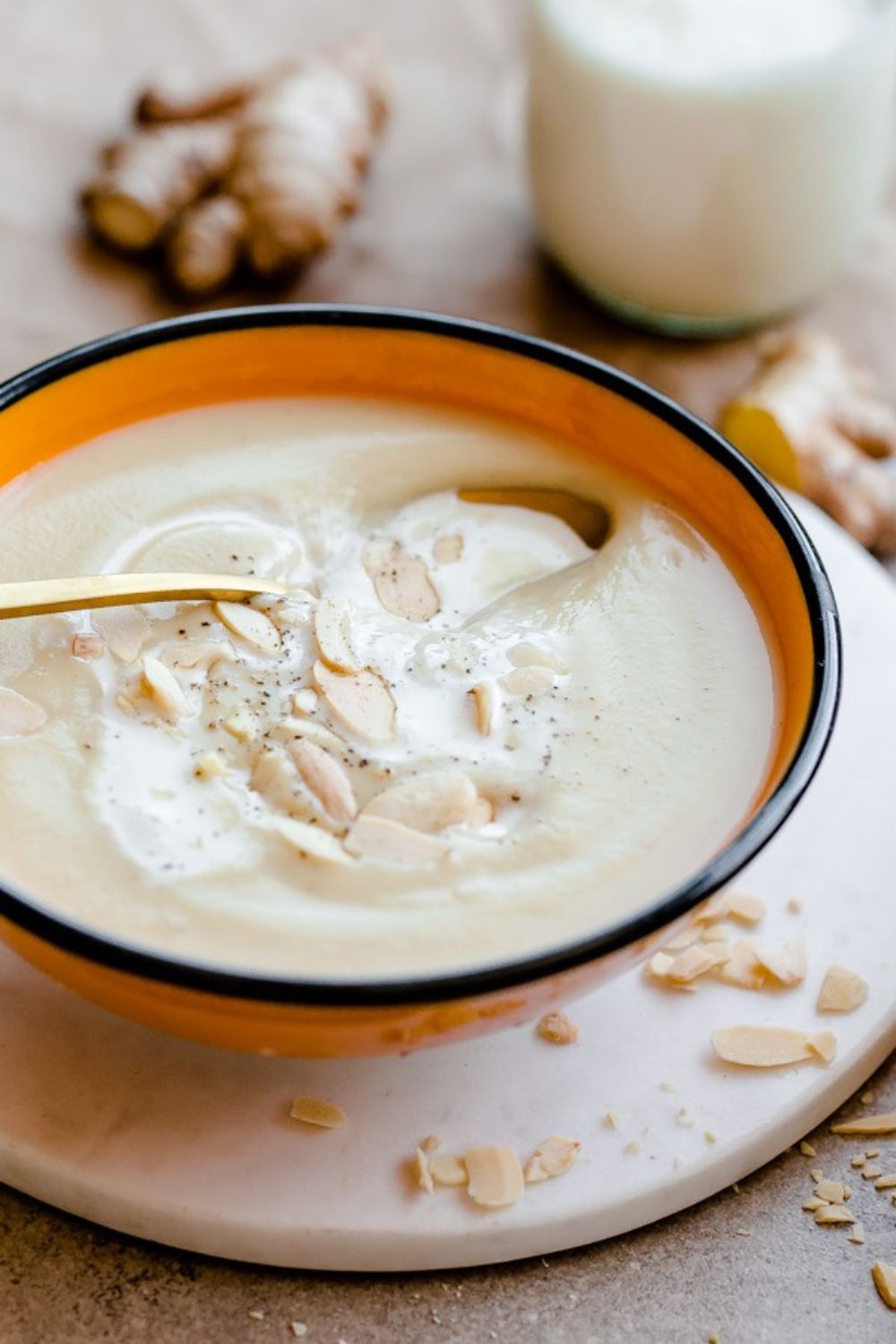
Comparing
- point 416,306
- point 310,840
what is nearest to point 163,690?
point 310,840

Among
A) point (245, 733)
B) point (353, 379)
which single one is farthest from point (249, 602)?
point (353, 379)

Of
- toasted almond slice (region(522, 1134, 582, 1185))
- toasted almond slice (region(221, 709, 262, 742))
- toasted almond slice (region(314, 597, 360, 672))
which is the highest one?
toasted almond slice (region(314, 597, 360, 672))

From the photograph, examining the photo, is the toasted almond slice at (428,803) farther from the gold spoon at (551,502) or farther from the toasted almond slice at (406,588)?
the gold spoon at (551,502)

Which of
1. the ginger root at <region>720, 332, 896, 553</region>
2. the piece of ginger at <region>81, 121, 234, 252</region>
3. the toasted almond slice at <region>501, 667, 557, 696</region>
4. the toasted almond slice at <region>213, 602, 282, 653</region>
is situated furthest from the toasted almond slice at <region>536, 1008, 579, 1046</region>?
the piece of ginger at <region>81, 121, 234, 252</region>

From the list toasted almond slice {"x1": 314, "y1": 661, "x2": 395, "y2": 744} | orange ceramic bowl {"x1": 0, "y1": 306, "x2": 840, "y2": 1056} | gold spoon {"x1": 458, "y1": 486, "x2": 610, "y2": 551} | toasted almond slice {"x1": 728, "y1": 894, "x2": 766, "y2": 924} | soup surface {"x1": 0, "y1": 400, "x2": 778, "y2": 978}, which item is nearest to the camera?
orange ceramic bowl {"x1": 0, "y1": 306, "x2": 840, "y2": 1056}

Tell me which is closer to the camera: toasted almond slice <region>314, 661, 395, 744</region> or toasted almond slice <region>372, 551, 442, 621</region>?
toasted almond slice <region>314, 661, 395, 744</region>

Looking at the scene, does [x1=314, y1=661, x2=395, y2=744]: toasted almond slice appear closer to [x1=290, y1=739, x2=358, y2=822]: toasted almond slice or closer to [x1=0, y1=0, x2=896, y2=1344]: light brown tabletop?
[x1=290, y1=739, x2=358, y2=822]: toasted almond slice

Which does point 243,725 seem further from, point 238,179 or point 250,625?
point 238,179
